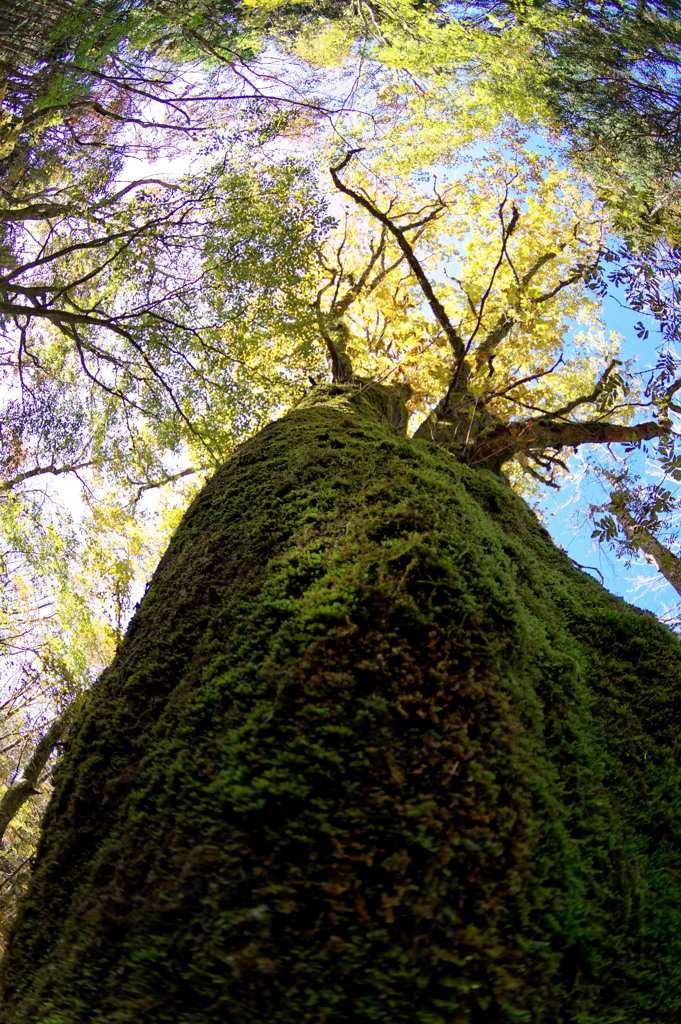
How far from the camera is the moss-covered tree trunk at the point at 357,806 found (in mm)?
1129

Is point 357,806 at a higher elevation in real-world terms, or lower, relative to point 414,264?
lower

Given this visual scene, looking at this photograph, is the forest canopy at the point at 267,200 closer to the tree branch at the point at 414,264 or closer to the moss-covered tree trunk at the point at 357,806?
the tree branch at the point at 414,264

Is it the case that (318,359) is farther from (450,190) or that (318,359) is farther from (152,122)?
(152,122)

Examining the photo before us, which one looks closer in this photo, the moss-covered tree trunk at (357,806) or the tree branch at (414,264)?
the moss-covered tree trunk at (357,806)

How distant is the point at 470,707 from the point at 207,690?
81 cm

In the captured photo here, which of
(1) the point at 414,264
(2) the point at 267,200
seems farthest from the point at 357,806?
(2) the point at 267,200

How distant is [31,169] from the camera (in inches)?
304

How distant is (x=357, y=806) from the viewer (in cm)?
125

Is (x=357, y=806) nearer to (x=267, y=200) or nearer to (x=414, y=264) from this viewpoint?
(x=414, y=264)

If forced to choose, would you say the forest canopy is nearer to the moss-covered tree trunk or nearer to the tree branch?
the tree branch

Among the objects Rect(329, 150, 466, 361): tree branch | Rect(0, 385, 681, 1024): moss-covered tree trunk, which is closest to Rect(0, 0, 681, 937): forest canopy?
Rect(329, 150, 466, 361): tree branch

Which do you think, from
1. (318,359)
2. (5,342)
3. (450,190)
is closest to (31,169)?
(5,342)

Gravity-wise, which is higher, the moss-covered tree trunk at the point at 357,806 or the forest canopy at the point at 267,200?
the forest canopy at the point at 267,200

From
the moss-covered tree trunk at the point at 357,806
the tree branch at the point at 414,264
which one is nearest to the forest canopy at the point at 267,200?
the tree branch at the point at 414,264
